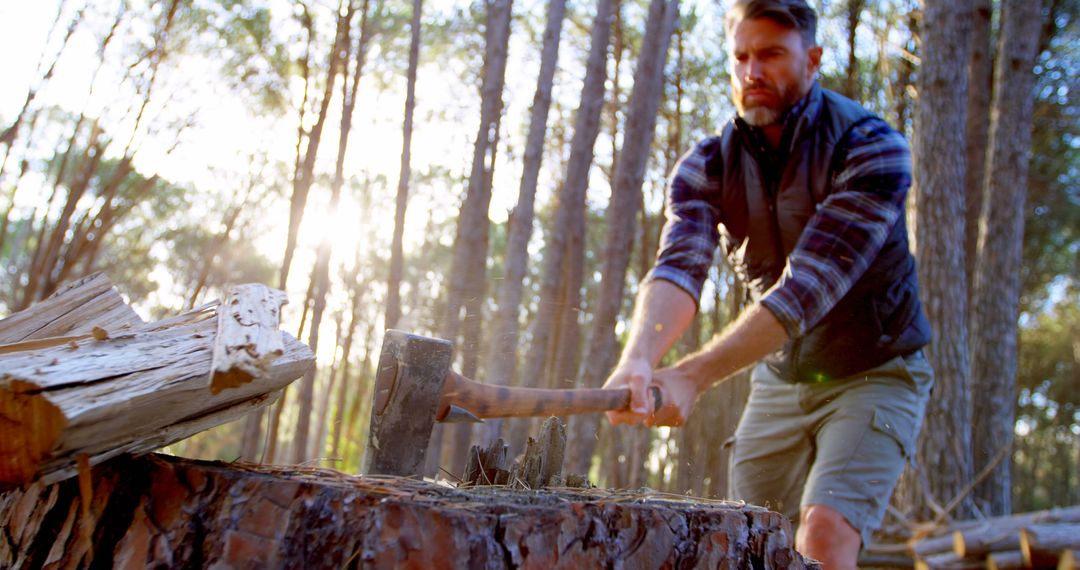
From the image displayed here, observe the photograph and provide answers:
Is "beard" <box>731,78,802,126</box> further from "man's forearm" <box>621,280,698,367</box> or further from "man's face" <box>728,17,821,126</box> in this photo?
"man's forearm" <box>621,280,698,367</box>

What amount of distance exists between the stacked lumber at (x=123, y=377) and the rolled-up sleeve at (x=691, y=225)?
122cm

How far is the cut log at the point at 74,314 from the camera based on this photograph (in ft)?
5.82

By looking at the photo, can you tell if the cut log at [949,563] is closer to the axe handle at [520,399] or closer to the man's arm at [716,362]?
the man's arm at [716,362]

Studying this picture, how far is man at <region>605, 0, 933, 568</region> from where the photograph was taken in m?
2.11

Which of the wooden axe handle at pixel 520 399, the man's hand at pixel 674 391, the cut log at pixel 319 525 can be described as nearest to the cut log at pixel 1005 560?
the man's hand at pixel 674 391

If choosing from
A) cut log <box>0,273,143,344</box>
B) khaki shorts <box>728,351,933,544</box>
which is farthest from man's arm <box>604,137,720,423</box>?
cut log <box>0,273,143,344</box>

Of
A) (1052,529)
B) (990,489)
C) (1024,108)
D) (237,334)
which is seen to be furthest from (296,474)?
(1024,108)

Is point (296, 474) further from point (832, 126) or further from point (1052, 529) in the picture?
point (1052, 529)

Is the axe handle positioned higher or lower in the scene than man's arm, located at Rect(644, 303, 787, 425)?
lower

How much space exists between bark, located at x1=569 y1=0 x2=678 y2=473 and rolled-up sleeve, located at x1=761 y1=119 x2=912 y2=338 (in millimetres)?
4980

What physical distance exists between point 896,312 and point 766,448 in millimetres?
590

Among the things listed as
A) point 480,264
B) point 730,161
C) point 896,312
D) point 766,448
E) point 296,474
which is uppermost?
point 480,264

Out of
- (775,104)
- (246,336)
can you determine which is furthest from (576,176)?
(246,336)

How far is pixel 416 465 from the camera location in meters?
1.86
